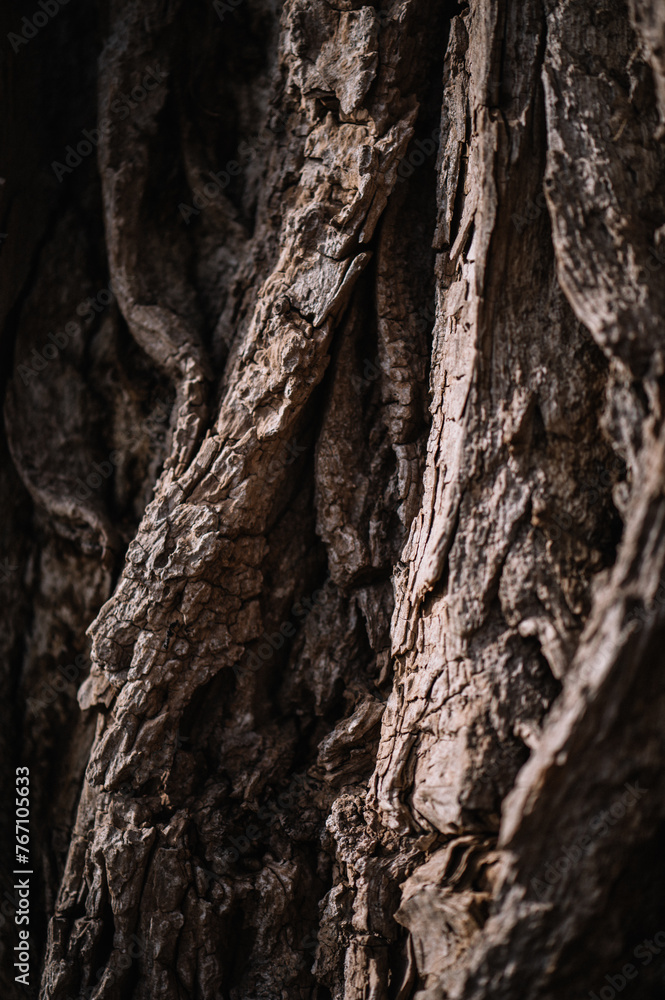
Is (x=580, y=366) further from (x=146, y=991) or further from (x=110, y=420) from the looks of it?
(x=146, y=991)

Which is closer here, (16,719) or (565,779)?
(565,779)

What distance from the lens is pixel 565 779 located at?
1572 mm

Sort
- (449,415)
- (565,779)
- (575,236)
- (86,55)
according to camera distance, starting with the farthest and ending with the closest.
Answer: (86,55), (449,415), (575,236), (565,779)

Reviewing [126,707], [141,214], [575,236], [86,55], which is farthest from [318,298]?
[86,55]

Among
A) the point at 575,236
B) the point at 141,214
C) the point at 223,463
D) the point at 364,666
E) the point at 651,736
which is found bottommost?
the point at 651,736

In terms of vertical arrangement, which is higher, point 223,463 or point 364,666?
point 223,463

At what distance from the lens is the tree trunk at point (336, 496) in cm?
172

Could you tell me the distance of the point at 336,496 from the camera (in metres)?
2.37

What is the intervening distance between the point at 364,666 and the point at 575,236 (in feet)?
5.50

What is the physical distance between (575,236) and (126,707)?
2243 mm

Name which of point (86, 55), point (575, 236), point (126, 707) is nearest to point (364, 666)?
point (126, 707)

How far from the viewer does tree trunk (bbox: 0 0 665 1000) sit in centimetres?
172

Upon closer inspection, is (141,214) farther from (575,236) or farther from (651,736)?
(651,736)

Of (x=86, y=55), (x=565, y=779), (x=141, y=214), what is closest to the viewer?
(x=565, y=779)
